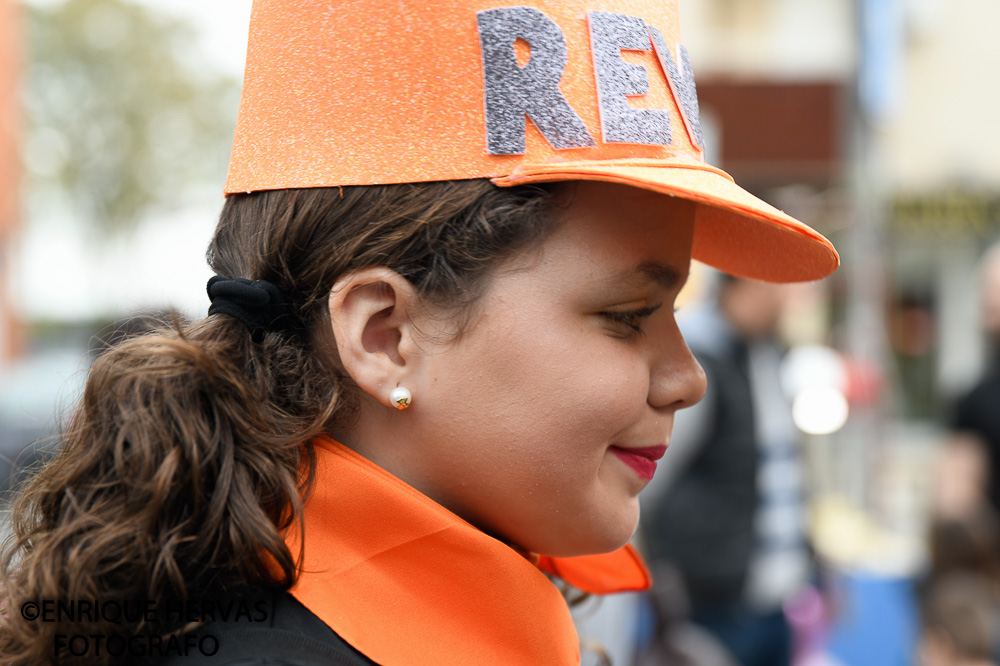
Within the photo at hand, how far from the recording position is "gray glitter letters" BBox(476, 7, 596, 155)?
49.1 inches

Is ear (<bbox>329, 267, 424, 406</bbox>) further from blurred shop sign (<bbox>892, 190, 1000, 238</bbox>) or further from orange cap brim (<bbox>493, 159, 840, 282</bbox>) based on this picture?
blurred shop sign (<bbox>892, 190, 1000, 238</bbox>)

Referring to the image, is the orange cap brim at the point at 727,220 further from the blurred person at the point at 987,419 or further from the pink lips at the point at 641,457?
the blurred person at the point at 987,419

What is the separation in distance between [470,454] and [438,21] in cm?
59

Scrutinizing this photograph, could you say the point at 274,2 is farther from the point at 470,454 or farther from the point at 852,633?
the point at 852,633

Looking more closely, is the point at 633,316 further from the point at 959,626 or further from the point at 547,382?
the point at 959,626

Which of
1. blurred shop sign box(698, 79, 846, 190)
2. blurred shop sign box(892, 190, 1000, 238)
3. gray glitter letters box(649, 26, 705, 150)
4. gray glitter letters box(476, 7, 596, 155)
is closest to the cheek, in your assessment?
gray glitter letters box(476, 7, 596, 155)

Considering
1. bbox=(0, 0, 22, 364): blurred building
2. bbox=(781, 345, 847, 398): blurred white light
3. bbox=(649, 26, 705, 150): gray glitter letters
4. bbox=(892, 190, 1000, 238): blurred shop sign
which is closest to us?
bbox=(649, 26, 705, 150): gray glitter letters

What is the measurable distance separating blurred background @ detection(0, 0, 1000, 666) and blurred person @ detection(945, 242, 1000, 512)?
5.2 inches

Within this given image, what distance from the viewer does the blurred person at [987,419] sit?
167 inches

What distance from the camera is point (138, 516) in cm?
119

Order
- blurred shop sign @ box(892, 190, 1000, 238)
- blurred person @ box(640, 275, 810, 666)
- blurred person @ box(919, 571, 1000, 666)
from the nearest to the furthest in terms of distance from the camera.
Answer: blurred person @ box(919, 571, 1000, 666), blurred person @ box(640, 275, 810, 666), blurred shop sign @ box(892, 190, 1000, 238)

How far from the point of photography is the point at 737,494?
12.6 ft

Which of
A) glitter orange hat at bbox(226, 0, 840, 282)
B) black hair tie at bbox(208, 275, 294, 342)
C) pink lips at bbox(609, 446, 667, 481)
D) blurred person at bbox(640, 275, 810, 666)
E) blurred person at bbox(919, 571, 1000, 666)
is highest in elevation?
glitter orange hat at bbox(226, 0, 840, 282)

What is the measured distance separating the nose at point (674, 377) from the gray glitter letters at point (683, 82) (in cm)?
30
